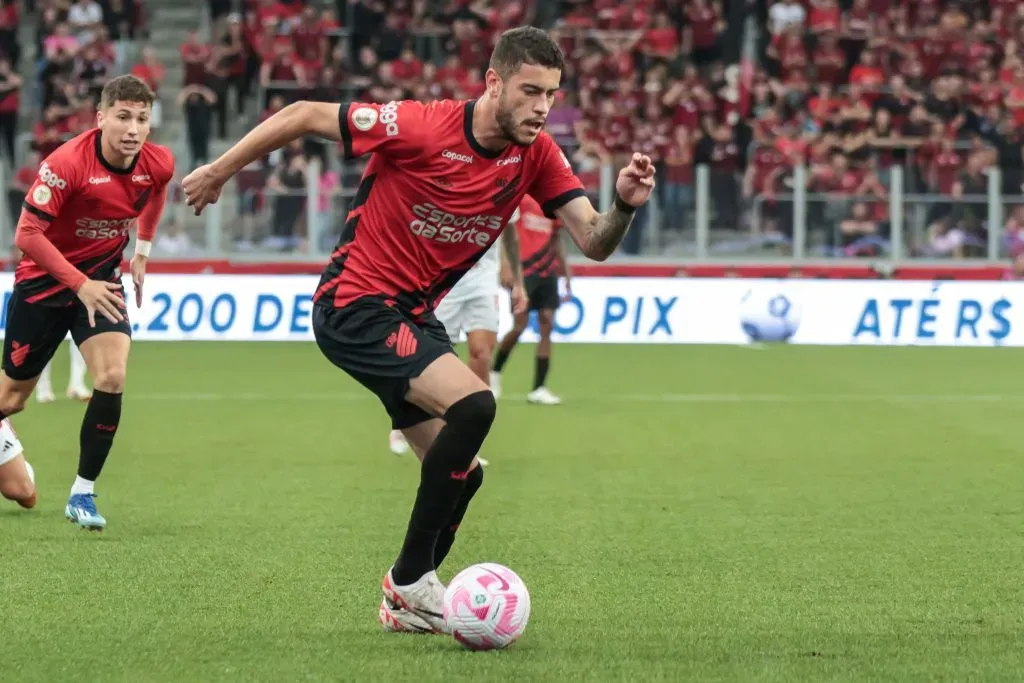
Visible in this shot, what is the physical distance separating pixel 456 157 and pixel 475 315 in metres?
5.49

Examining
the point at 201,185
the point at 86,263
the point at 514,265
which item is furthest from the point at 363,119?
the point at 514,265

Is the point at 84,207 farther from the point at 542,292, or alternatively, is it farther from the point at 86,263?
the point at 542,292

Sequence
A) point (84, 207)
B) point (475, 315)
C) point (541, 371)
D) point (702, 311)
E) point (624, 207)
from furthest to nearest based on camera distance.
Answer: point (702, 311)
point (541, 371)
point (475, 315)
point (84, 207)
point (624, 207)

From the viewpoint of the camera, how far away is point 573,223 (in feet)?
20.1

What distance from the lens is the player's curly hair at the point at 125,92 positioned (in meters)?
8.12

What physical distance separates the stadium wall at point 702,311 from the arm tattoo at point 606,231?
1377 cm

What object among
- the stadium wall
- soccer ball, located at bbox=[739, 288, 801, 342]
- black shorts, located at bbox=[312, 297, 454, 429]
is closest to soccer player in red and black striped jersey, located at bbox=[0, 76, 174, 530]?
black shorts, located at bbox=[312, 297, 454, 429]

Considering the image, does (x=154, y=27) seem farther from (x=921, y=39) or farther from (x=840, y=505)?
(x=840, y=505)

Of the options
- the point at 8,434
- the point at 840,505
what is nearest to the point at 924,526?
the point at 840,505

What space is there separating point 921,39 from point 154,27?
42.9 ft

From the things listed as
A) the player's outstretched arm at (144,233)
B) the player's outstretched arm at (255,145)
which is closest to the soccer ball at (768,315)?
the player's outstretched arm at (144,233)

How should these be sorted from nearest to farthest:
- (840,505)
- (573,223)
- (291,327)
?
(573,223), (840,505), (291,327)

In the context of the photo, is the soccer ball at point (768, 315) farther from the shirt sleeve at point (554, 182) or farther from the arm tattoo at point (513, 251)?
the shirt sleeve at point (554, 182)

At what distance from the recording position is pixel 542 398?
14.7 metres
